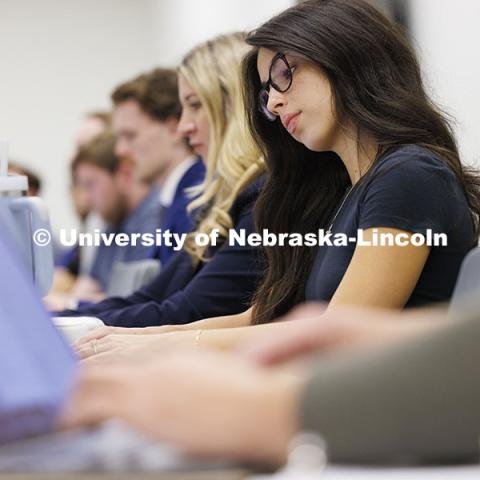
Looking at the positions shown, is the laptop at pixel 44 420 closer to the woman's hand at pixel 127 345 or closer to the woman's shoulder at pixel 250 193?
the woman's hand at pixel 127 345

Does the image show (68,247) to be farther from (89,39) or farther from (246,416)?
(246,416)

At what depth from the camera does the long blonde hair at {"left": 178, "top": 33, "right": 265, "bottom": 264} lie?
7.64 feet

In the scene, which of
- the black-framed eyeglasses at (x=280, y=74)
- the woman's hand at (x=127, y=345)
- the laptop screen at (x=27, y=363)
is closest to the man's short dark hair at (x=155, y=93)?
the black-framed eyeglasses at (x=280, y=74)

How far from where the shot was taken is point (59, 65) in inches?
283

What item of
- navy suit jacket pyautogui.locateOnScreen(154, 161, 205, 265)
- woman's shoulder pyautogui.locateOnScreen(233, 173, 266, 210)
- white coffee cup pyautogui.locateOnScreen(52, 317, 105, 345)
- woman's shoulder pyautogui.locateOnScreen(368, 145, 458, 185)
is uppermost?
woman's shoulder pyautogui.locateOnScreen(368, 145, 458, 185)

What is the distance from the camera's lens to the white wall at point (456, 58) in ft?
7.79

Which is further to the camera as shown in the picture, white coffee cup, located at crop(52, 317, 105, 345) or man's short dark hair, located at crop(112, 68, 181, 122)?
man's short dark hair, located at crop(112, 68, 181, 122)

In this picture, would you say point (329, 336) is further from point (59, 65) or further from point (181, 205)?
point (59, 65)

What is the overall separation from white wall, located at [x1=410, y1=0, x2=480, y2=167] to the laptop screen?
5.35 ft

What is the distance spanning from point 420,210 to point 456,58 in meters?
1.08

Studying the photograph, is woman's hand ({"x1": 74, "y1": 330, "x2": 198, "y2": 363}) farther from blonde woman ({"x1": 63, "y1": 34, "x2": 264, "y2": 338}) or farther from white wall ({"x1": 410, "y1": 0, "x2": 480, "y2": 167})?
white wall ({"x1": 410, "y1": 0, "x2": 480, "y2": 167})

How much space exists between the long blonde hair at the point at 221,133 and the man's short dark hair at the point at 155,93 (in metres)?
0.74

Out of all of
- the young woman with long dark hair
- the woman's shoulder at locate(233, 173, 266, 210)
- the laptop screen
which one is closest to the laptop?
the laptop screen

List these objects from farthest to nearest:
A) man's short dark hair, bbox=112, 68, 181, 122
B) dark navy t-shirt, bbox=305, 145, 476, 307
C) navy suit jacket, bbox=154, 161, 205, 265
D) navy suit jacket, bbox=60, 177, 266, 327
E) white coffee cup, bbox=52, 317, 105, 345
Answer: man's short dark hair, bbox=112, 68, 181, 122 < navy suit jacket, bbox=154, 161, 205, 265 < navy suit jacket, bbox=60, 177, 266, 327 < white coffee cup, bbox=52, 317, 105, 345 < dark navy t-shirt, bbox=305, 145, 476, 307
